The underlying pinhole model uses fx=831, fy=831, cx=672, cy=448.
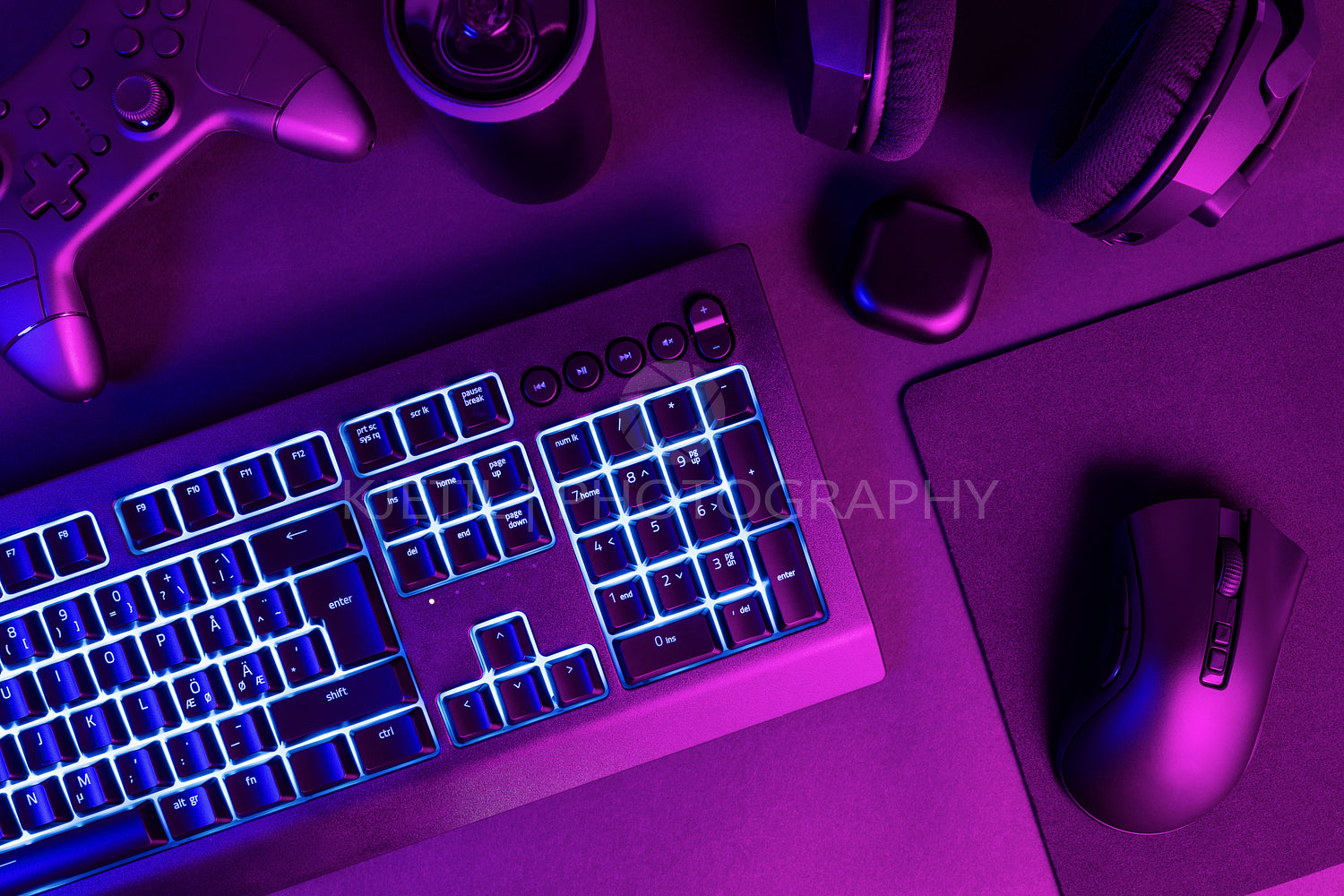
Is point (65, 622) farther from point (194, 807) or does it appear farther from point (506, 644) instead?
point (506, 644)

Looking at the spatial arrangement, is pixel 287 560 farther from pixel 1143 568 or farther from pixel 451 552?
pixel 1143 568

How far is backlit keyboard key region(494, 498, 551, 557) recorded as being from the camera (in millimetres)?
501

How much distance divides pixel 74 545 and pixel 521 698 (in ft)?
0.95

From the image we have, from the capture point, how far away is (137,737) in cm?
51

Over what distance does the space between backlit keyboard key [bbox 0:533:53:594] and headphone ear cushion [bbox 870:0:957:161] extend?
22.5 inches

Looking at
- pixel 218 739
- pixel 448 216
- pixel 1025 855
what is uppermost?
pixel 448 216

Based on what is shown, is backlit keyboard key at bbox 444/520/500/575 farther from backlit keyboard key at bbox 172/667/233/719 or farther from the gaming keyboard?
backlit keyboard key at bbox 172/667/233/719

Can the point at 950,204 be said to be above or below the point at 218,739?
above

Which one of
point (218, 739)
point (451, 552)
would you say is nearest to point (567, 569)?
point (451, 552)

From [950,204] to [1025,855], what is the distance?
0.44 meters

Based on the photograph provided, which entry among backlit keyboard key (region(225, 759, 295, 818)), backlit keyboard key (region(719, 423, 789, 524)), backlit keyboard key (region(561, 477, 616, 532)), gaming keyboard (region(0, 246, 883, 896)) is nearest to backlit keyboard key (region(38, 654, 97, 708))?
gaming keyboard (region(0, 246, 883, 896))

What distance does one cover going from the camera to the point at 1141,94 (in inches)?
17.9

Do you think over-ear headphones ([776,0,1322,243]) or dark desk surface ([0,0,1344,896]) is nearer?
over-ear headphones ([776,0,1322,243])

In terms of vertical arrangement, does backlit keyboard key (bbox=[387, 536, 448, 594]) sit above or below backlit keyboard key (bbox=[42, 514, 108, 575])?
below
